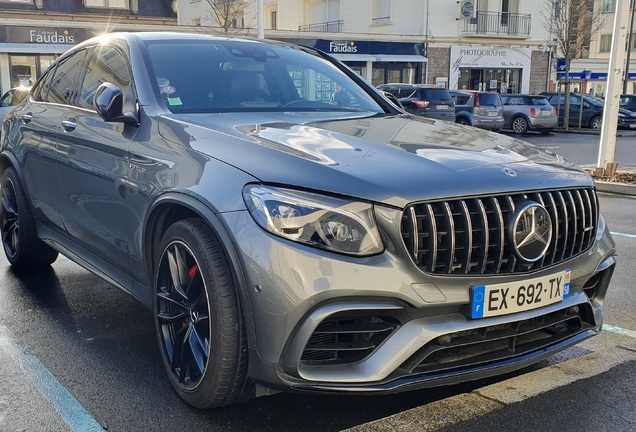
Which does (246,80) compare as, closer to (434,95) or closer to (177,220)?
(177,220)

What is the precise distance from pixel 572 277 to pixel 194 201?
166cm

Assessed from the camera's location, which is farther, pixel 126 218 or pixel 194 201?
pixel 126 218

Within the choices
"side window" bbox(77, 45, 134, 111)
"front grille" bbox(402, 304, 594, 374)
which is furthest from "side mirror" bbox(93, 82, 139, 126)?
"front grille" bbox(402, 304, 594, 374)

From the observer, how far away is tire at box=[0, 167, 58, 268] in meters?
4.87

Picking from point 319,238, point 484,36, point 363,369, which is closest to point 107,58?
point 319,238

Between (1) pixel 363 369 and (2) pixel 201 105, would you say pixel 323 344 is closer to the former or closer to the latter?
(1) pixel 363 369

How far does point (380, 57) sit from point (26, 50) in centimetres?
1504

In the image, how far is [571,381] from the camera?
3.29 meters

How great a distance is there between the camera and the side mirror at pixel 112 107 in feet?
11.2

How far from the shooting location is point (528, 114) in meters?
23.6

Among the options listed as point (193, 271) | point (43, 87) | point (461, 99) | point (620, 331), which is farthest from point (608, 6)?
point (193, 271)

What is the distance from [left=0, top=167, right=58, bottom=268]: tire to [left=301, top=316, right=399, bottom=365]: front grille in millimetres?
3180

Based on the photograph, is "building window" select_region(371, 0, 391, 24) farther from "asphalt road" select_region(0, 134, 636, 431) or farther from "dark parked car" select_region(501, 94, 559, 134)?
"asphalt road" select_region(0, 134, 636, 431)

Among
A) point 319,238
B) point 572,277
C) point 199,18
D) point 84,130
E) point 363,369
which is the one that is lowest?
point 363,369
